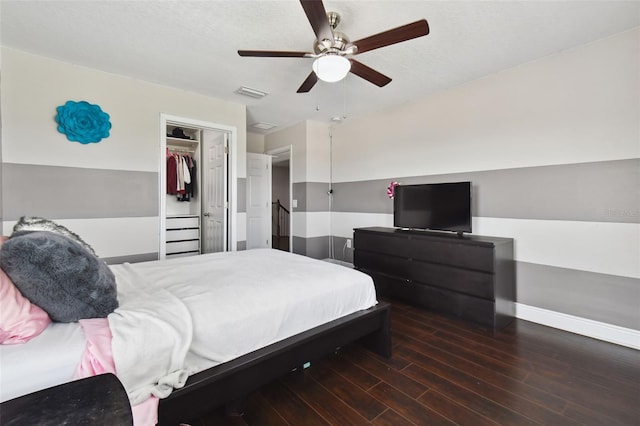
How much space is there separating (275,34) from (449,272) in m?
2.71

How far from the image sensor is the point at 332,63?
1.98 metres

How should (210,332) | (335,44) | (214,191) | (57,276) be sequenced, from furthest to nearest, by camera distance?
(214,191) → (335,44) → (210,332) → (57,276)

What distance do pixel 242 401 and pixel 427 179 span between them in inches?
122

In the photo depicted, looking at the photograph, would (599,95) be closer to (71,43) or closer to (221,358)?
(221,358)

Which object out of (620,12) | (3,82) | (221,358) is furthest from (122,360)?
(620,12)

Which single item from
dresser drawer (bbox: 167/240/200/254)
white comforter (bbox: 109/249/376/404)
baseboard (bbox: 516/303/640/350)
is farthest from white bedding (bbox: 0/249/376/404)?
dresser drawer (bbox: 167/240/200/254)

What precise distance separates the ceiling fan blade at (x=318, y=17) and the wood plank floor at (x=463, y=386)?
2.29 metres

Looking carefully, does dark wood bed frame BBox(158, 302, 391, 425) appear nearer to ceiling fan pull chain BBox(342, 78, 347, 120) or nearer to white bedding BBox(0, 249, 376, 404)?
white bedding BBox(0, 249, 376, 404)

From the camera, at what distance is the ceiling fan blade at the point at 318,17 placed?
157cm

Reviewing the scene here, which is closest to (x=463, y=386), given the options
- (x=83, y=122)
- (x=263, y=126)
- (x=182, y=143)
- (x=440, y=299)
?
(x=440, y=299)

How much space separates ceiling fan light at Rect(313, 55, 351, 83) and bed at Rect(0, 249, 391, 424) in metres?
1.44

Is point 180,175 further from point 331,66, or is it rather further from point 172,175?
point 331,66

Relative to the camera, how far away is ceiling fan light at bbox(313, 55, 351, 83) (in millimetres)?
1963

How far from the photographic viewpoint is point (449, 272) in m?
2.82
